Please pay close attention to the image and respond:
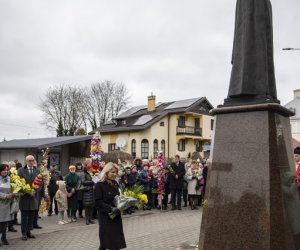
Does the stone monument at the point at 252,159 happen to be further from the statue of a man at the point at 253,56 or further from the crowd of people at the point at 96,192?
the crowd of people at the point at 96,192

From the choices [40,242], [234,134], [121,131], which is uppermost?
[121,131]

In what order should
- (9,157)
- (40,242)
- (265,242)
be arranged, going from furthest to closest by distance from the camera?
(9,157) < (40,242) < (265,242)

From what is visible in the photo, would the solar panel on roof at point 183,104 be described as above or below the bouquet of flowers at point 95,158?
above

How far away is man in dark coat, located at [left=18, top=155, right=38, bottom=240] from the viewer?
32.3 feet

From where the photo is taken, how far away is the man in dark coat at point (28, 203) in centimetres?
986

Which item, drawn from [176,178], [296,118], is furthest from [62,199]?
[296,118]

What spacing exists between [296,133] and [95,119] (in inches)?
1317

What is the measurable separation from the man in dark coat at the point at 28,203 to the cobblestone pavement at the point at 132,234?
1.01 ft

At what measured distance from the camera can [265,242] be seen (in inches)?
212

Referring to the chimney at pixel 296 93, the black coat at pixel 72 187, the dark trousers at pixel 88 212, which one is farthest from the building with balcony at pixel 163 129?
the dark trousers at pixel 88 212

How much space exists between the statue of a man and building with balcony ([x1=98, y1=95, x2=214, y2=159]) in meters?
39.7

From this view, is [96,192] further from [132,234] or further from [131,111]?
[131,111]

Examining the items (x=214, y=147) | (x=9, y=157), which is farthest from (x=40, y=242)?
(x=9, y=157)

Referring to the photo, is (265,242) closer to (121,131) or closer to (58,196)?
(58,196)
